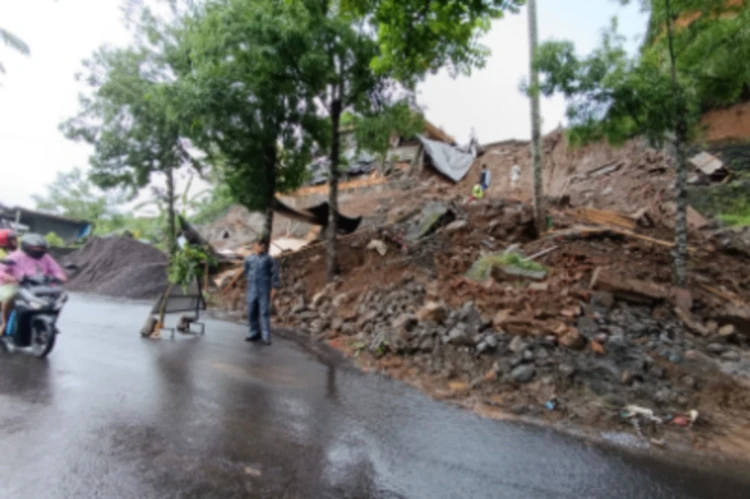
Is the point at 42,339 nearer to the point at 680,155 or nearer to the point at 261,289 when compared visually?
the point at 261,289

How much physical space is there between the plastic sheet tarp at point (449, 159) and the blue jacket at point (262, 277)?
14.7 meters

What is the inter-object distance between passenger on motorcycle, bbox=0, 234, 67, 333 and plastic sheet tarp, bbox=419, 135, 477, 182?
55.9ft

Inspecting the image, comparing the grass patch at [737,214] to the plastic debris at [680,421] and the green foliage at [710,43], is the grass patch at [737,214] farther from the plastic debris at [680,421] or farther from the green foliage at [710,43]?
the plastic debris at [680,421]

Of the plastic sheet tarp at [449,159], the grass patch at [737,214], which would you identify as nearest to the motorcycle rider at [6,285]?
the grass patch at [737,214]

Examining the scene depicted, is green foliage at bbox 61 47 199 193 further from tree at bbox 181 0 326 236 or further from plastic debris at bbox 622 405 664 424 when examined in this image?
plastic debris at bbox 622 405 664 424

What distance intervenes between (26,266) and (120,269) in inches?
515

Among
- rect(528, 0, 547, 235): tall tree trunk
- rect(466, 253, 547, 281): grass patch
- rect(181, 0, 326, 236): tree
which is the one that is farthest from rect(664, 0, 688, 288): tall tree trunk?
rect(181, 0, 326, 236): tree

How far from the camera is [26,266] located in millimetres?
6078

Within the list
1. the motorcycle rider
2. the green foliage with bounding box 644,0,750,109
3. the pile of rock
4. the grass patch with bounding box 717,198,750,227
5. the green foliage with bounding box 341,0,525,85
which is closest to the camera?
the green foliage with bounding box 341,0,525,85

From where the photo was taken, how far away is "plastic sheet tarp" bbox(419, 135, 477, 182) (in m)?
21.1

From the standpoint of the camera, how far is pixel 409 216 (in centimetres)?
1324

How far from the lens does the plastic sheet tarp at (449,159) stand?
832 inches

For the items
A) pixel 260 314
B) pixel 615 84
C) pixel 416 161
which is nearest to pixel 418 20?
pixel 615 84

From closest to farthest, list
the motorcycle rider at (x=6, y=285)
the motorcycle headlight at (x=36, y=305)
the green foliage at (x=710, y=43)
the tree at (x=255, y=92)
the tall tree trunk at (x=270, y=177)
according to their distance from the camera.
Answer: the motorcycle headlight at (x=36, y=305)
the motorcycle rider at (x=6, y=285)
the green foliage at (x=710, y=43)
the tree at (x=255, y=92)
the tall tree trunk at (x=270, y=177)
